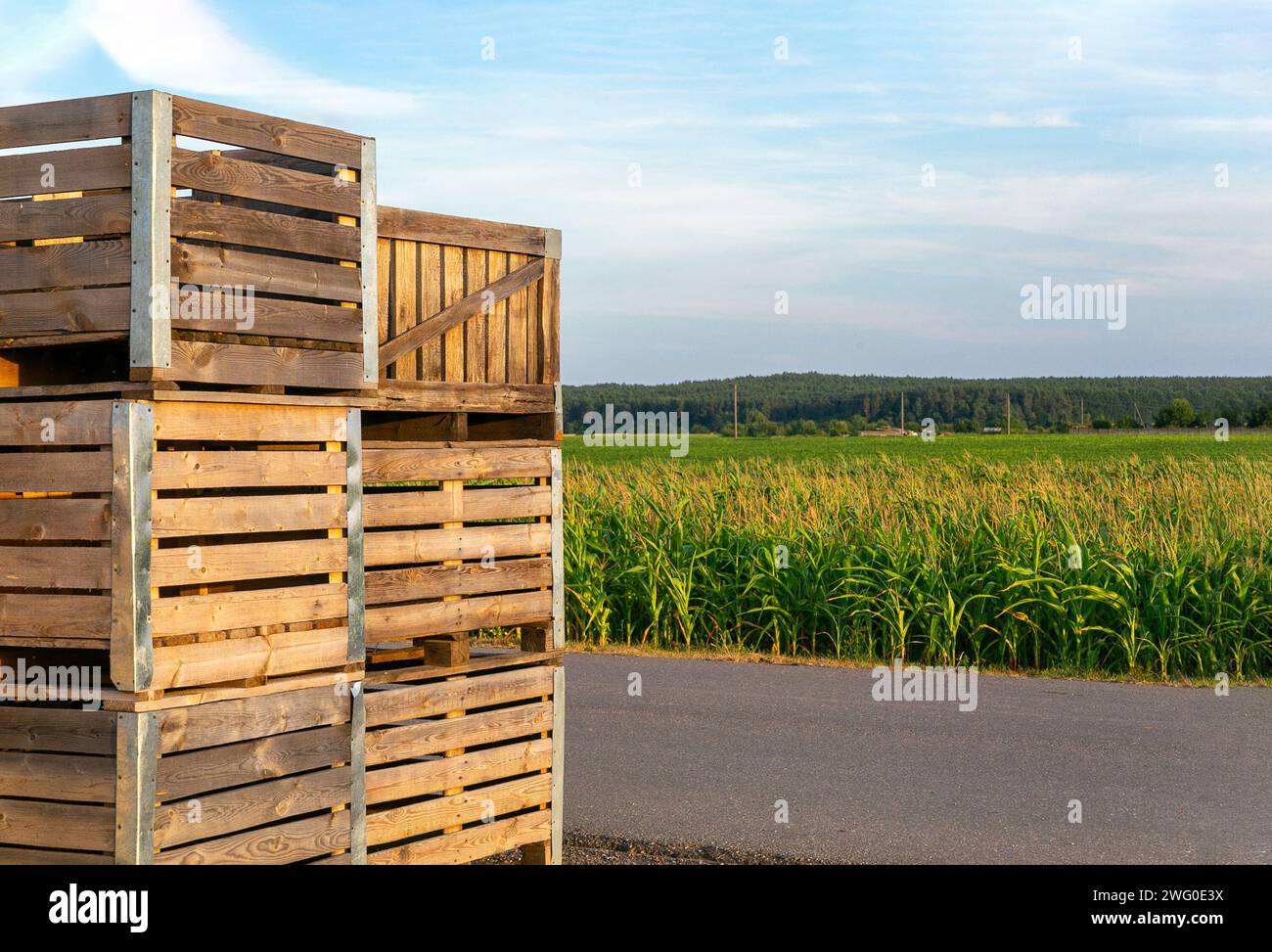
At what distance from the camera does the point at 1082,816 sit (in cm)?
709

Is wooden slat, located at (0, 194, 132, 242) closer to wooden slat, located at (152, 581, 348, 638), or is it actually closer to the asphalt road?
wooden slat, located at (152, 581, 348, 638)

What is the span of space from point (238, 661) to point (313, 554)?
0.57 m

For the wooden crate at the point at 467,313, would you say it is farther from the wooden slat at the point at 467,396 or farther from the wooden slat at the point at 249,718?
the wooden slat at the point at 249,718

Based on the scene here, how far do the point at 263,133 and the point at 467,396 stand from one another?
62.7 inches

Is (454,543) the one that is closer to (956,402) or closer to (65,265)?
(65,265)

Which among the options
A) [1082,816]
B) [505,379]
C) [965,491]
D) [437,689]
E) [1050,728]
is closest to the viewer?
[437,689]

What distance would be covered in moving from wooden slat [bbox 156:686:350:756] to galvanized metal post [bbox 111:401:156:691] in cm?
24

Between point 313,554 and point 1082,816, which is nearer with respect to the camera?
point 313,554

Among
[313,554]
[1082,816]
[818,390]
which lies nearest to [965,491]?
[1082,816]

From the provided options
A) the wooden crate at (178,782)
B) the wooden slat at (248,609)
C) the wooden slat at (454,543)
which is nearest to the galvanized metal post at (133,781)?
the wooden crate at (178,782)

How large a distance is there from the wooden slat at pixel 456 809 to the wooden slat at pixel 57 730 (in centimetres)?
132

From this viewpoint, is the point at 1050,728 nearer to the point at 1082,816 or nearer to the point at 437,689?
the point at 1082,816

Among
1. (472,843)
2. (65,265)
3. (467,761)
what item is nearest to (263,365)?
(65,265)

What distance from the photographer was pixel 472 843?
6266mm
